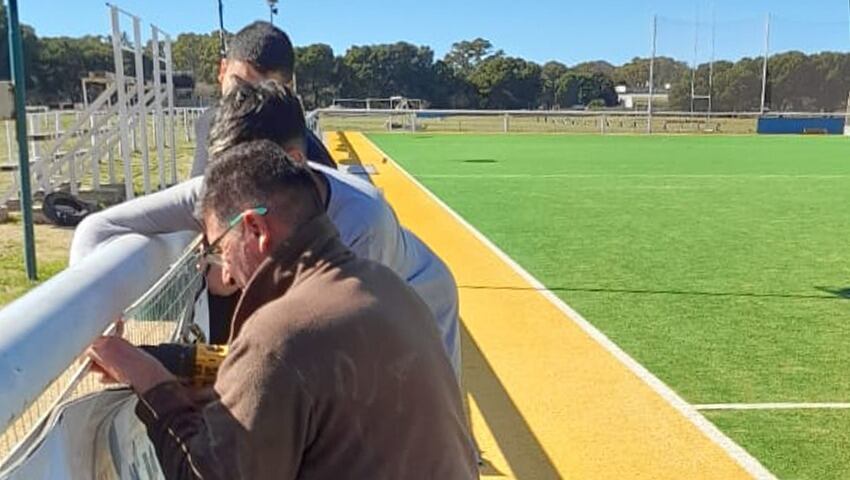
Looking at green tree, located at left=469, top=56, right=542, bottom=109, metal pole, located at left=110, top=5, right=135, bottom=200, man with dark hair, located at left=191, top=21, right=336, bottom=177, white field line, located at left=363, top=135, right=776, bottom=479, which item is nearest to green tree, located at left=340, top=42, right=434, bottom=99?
green tree, located at left=469, top=56, right=542, bottom=109

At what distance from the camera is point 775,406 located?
577 centimetres

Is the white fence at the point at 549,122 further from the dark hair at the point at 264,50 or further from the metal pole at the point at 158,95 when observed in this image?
the dark hair at the point at 264,50

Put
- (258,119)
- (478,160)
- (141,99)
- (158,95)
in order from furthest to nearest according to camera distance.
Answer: (478,160)
(158,95)
(141,99)
(258,119)

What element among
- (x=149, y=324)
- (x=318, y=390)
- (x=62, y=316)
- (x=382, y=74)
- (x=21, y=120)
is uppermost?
(x=382, y=74)

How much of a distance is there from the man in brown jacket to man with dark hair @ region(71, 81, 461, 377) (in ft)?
1.22

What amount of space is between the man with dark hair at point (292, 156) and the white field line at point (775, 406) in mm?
3481

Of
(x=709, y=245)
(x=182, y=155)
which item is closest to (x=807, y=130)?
(x=182, y=155)

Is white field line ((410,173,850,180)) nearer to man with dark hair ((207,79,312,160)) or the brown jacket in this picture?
man with dark hair ((207,79,312,160))

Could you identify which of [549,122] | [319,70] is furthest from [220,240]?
[319,70]

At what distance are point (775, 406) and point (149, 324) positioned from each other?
4262 mm

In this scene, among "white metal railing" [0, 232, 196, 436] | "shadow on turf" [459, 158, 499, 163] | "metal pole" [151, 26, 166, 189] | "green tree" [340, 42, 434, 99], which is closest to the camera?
"white metal railing" [0, 232, 196, 436]

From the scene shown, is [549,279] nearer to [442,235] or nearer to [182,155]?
[442,235]

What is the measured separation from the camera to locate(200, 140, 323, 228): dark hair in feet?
5.95

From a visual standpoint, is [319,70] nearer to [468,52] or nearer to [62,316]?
[468,52]
